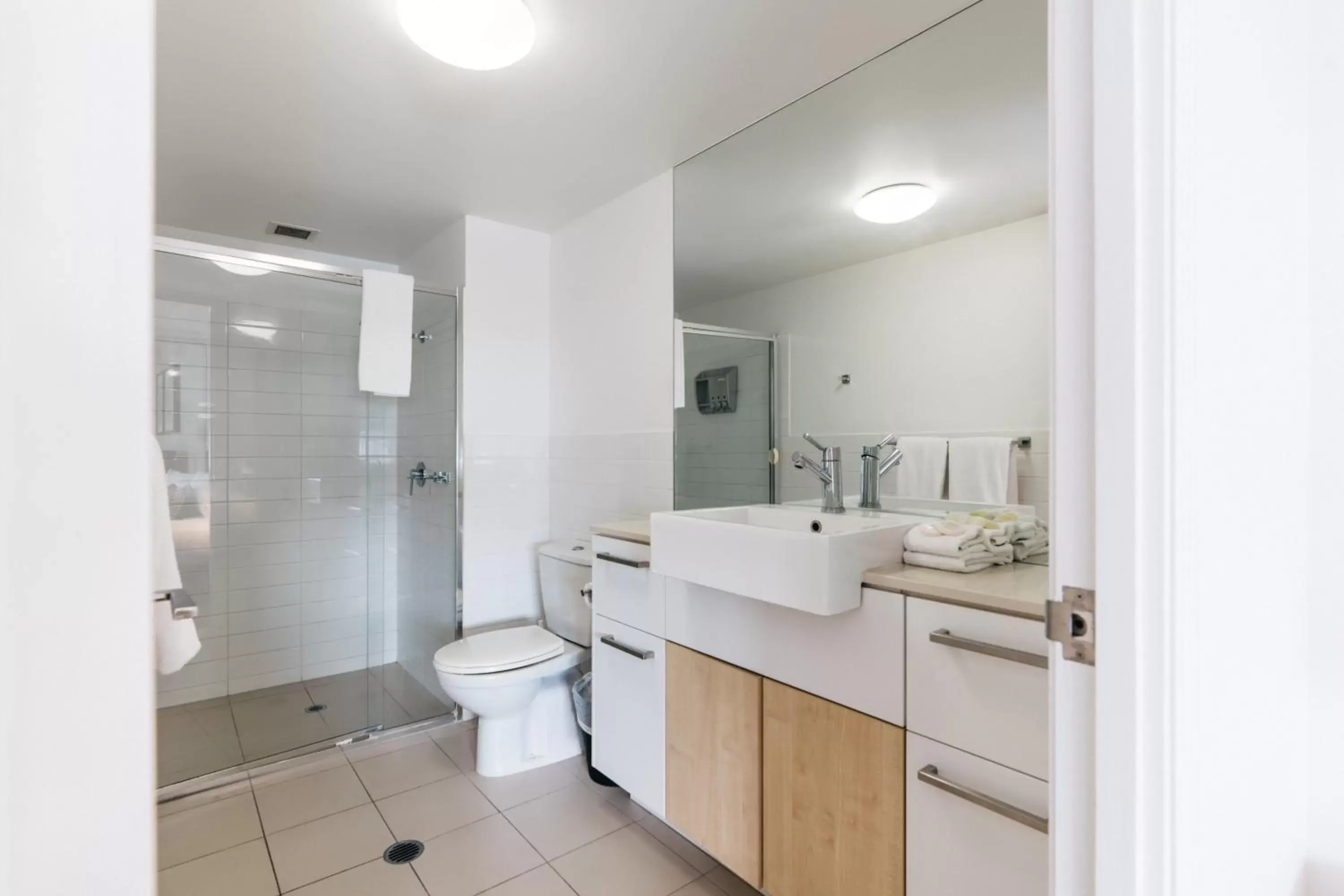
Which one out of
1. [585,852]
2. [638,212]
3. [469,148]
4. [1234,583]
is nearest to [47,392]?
[1234,583]

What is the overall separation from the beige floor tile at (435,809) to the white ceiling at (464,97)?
225cm

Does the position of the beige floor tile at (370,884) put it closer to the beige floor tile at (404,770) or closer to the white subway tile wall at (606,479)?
the beige floor tile at (404,770)

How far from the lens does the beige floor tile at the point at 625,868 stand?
166 centimetres

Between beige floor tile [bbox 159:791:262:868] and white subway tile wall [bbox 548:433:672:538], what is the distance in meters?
1.44

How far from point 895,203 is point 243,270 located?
2.42 metres

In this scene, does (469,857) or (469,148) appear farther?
(469,148)

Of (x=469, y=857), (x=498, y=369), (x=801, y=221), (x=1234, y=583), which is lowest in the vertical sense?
(x=469, y=857)

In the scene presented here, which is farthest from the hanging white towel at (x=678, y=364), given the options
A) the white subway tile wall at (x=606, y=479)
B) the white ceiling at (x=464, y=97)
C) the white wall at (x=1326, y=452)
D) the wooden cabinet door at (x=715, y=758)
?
the white wall at (x=1326, y=452)

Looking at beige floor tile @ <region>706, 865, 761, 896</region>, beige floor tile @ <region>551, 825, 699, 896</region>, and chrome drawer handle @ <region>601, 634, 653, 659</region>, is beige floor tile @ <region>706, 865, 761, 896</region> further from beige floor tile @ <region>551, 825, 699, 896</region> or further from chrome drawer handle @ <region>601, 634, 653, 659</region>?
chrome drawer handle @ <region>601, 634, 653, 659</region>

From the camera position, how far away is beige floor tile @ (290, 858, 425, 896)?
5.43ft

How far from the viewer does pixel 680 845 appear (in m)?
1.84

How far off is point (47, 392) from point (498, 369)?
108 inches

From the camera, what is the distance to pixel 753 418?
2168 mm

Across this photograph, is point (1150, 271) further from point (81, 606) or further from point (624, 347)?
point (624, 347)
